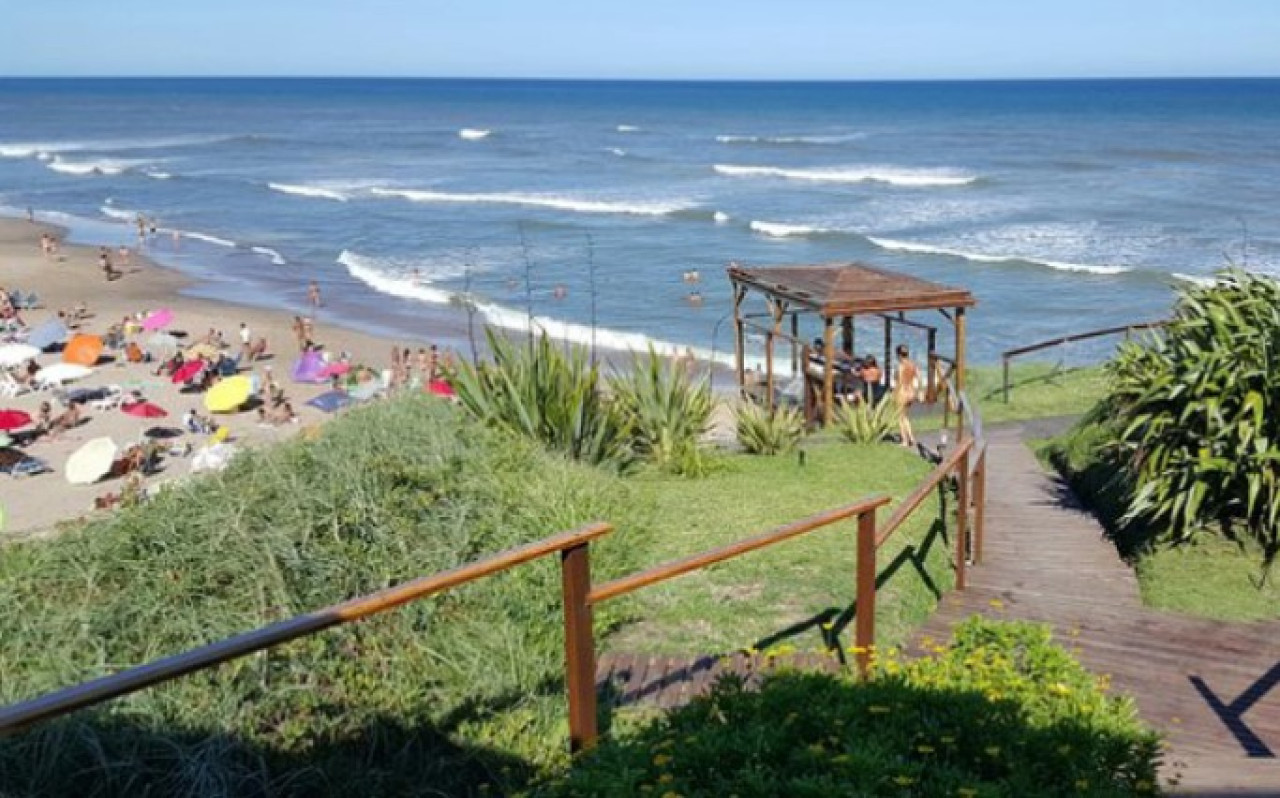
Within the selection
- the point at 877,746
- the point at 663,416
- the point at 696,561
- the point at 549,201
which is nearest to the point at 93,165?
the point at 549,201

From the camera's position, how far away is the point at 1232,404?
9.03 meters

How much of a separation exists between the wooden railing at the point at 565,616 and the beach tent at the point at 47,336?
79.1 ft

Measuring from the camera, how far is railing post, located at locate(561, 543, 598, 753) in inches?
171

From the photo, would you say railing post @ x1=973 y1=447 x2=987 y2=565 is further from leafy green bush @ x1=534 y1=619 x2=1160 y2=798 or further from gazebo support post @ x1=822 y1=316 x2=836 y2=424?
gazebo support post @ x1=822 y1=316 x2=836 y2=424

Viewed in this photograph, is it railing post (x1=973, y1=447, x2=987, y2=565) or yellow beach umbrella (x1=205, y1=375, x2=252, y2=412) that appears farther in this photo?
yellow beach umbrella (x1=205, y1=375, x2=252, y2=412)

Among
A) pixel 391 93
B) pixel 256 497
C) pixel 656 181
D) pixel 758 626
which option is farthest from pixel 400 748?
pixel 391 93

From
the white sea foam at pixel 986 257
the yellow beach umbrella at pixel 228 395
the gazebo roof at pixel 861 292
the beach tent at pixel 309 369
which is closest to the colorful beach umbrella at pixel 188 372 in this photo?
the beach tent at pixel 309 369

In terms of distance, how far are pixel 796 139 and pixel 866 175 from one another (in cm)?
2775

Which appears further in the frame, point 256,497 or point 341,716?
point 256,497

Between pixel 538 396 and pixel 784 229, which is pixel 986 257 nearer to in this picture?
pixel 784 229

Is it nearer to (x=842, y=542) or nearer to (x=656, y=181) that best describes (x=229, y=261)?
(x=656, y=181)

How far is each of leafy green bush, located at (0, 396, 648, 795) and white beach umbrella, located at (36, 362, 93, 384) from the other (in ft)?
60.4

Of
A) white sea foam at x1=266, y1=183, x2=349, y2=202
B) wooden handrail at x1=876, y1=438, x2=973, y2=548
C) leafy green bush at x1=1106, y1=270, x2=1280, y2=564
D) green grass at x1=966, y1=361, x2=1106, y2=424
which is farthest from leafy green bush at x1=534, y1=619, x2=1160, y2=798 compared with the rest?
white sea foam at x1=266, y1=183, x2=349, y2=202

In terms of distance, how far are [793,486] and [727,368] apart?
14.7 meters
